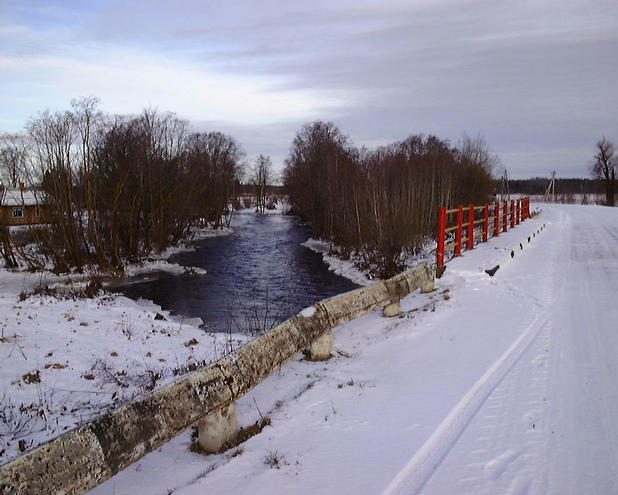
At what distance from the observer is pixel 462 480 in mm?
3350

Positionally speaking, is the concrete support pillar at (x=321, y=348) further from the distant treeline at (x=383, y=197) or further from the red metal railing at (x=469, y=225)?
the distant treeline at (x=383, y=197)

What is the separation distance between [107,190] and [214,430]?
1008 inches

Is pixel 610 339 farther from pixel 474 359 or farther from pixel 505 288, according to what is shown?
pixel 505 288

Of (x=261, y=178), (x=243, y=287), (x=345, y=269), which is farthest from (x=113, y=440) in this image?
(x=261, y=178)

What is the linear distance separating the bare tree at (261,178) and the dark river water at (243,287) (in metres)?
68.2

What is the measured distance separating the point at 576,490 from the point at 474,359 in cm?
261

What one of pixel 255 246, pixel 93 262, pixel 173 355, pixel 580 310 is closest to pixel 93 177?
pixel 93 262

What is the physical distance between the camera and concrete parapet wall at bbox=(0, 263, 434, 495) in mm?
2914

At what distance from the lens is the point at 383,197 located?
20281mm

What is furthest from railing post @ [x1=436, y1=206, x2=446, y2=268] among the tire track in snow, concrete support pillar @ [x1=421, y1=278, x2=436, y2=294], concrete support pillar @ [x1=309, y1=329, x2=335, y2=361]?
concrete support pillar @ [x1=309, y1=329, x2=335, y2=361]

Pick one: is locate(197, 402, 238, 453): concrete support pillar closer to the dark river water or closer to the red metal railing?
the dark river water

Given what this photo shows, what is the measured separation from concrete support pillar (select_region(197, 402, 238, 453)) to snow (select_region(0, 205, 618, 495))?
5.0 inches

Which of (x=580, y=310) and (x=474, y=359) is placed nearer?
(x=474, y=359)

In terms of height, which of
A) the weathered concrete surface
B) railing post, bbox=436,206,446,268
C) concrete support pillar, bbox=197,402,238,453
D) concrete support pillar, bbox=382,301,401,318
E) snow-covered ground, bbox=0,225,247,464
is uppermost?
railing post, bbox=436,206,446,268
